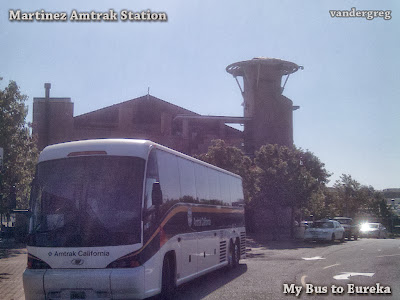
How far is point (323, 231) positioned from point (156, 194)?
22798 millimetres

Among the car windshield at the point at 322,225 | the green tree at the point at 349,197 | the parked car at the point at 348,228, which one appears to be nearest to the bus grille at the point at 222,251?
the car windshield at the point at 322,225

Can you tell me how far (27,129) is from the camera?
23781 millimetres

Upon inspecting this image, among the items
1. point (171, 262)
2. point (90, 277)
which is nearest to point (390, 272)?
point (171, 262)

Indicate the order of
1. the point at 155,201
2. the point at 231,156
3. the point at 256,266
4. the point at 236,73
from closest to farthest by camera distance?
the point at 155,201 → the point at 256,266 → the point at 231,156 → the point at 236,73

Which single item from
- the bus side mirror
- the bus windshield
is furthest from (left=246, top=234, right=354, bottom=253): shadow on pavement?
the bus windshield

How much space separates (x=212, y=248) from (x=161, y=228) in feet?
14.3

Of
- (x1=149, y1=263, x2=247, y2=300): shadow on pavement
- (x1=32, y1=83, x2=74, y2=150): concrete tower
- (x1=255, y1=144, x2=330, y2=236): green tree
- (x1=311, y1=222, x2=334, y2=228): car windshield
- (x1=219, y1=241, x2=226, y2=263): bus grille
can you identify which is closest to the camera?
(x1=149, y1=263, x2=247, y2=300): shadow on pavement

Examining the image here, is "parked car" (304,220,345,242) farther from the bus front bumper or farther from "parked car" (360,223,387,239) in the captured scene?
the bus front bumper

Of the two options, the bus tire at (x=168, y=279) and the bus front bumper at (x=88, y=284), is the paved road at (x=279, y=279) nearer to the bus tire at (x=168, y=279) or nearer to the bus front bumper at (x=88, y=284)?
the bus tire at (x=168, y=279)

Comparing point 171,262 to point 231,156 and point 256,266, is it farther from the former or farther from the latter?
point 231,156

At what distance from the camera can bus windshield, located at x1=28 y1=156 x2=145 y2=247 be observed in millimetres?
8445

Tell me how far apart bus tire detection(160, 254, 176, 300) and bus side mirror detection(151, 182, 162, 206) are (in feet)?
4.81

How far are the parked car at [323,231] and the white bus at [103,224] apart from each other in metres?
20.8

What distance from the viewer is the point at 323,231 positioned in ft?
96.5
